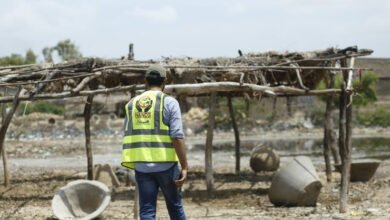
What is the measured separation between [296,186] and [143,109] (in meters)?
5.39

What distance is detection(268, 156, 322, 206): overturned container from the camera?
10.6m

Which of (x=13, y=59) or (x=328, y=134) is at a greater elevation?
(x=13, y=59)

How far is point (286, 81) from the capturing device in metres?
13.5

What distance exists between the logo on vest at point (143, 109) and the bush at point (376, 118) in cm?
3302

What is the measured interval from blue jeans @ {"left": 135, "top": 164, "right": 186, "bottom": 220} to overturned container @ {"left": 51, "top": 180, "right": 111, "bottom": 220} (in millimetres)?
3947

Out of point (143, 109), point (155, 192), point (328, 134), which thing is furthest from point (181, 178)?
point (328, 134)

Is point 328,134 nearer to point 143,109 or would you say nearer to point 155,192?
point 155,192

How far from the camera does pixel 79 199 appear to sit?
10.3 m

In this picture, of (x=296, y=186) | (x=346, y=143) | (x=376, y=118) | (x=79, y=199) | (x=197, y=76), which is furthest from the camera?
(x=376, y=118)

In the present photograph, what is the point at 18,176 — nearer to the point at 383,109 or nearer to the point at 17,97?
the point at 17,97

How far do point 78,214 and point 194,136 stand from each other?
23.3m

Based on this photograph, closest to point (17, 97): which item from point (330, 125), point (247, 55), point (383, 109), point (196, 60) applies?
point (196, 60)

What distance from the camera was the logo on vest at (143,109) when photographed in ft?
19.2

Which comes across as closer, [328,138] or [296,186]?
[296,186]
